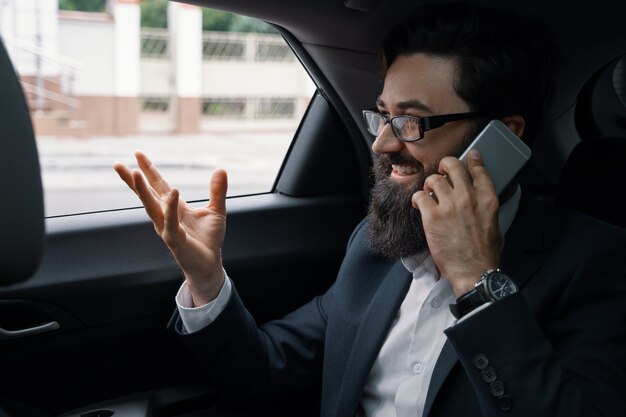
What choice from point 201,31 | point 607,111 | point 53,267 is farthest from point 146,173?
point 201,31

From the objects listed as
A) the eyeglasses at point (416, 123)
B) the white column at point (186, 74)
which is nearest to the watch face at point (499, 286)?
the eyeglasses at point (416, 123)

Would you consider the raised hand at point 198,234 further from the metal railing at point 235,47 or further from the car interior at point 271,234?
the metal railing at point 235,47

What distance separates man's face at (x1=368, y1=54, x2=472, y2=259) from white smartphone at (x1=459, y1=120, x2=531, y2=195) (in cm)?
9

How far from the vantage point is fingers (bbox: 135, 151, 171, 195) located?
5.99 ft

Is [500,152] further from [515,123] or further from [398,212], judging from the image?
[398,212]

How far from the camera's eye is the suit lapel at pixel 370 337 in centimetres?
185

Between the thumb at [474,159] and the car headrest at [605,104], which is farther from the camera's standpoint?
the car headrest at [605,104]

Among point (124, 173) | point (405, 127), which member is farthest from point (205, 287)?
point (405, 127)

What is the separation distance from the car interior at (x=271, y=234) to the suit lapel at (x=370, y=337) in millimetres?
411

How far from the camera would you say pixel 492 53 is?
1781 millimetres

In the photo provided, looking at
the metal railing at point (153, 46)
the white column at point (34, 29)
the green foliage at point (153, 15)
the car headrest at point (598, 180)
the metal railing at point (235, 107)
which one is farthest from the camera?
the white column at point (34, 29)

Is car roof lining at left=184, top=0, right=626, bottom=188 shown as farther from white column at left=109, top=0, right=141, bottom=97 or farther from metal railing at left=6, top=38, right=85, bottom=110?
metal railing at left=6, top=38, right=85, bottom=110

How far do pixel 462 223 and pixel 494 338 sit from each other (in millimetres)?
233

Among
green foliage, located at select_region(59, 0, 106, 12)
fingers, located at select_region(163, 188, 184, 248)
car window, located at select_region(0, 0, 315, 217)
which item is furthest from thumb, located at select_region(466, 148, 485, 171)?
green foliage, located at select_region(59, 0, 106, 12)
